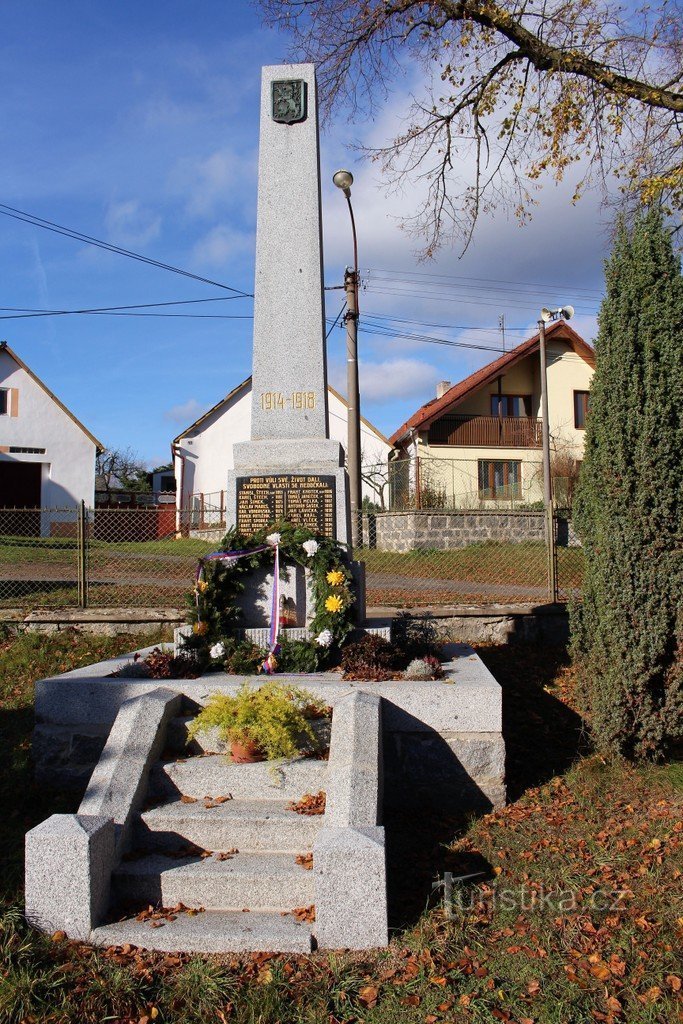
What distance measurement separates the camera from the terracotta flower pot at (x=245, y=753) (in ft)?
14.8

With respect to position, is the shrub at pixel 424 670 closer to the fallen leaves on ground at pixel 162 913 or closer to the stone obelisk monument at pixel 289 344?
the stone obelisk monument at pixel 289 344

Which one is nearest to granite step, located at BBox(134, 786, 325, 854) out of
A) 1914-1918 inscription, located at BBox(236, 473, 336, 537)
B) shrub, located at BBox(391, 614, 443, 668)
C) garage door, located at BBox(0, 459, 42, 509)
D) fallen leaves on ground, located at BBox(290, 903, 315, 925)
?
fallen leaves on ground, located at BBox(290, 903, 315, 925)

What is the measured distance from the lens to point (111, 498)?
36.1 meters

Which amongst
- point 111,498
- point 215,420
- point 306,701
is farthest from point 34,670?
point 111,498

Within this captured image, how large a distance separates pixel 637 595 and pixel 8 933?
13.6ft

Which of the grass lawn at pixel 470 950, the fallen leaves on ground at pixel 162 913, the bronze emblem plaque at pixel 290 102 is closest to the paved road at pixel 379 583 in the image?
the grass lawn at pixel 470 950

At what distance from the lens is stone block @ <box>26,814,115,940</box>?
135 inches

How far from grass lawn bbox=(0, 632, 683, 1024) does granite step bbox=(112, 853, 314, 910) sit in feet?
1.21

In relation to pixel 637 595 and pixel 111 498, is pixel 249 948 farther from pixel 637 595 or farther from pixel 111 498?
pixel 111 498

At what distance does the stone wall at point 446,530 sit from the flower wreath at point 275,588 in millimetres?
9780

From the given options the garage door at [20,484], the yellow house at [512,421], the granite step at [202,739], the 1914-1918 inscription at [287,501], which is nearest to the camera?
the granite step at [202,739]

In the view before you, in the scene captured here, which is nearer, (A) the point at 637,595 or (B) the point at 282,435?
(A) the point at 637,595

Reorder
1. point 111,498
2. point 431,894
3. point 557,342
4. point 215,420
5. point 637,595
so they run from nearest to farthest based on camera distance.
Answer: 1. point 431,894
2. point 637,595
3. point 557,342
4. point 215,420
5. point 111,498

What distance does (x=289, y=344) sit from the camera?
22.0ft
